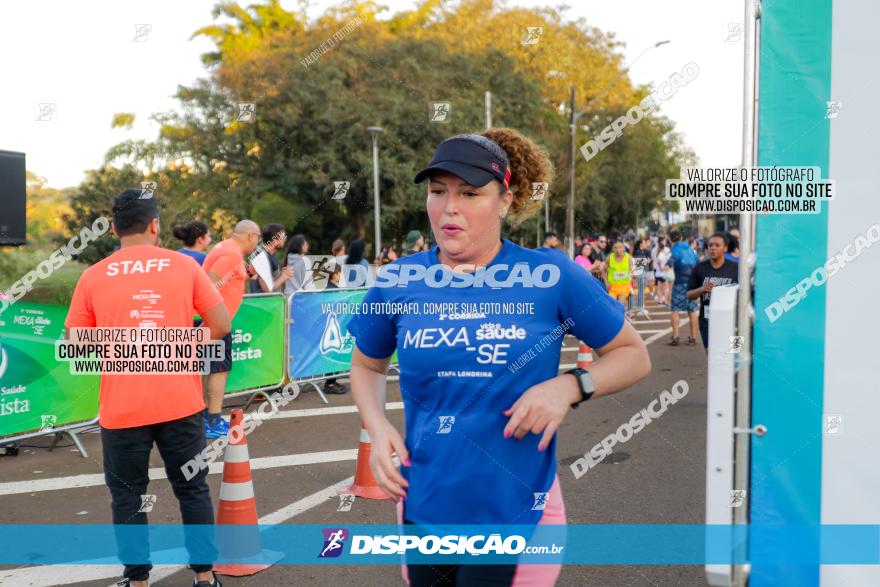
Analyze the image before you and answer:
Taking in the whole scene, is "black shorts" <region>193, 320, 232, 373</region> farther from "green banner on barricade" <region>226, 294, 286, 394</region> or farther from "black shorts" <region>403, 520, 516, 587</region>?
"black shorts" <region>403, 520, 516, 587</region>

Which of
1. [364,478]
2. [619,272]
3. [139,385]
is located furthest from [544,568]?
[619,272]

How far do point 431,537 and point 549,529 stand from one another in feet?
1.12

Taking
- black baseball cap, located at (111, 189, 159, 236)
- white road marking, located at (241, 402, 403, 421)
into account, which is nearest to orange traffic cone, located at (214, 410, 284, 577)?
black baseball cap, located at (111, 189, 159, 236)

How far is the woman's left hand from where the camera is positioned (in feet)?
7.11

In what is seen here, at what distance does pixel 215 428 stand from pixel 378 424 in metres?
6.35

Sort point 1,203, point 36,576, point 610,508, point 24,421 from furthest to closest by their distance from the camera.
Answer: point 1,203
point 24,421
point 610,508
point 36,576

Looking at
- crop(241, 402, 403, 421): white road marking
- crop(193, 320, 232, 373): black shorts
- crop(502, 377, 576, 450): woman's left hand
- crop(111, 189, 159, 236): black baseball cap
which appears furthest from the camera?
crop(241, 402, 403, 421): white road marking

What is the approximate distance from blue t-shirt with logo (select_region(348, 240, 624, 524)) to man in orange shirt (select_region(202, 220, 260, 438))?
19.1 feet

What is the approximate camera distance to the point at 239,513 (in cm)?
493

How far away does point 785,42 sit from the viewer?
2223mm

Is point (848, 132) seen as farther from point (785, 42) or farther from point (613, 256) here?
point (613, 256)

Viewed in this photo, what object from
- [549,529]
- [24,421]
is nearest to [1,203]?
[24,421]

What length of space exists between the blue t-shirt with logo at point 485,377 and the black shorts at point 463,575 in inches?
5.5

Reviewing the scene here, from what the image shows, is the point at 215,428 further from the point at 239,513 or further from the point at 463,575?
the point at 463,575
